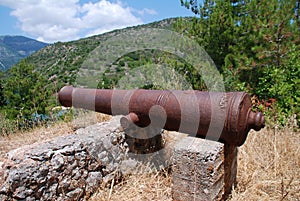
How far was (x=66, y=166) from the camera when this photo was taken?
2.51m

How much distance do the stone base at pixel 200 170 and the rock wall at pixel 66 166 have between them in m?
0.86

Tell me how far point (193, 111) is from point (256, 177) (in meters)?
1.39

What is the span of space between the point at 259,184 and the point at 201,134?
103 cm

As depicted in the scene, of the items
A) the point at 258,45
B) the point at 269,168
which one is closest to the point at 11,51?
the point at 258,45

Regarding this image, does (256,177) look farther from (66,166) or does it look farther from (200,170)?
(66,166)

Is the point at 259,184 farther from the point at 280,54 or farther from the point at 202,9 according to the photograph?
the point at 202,9

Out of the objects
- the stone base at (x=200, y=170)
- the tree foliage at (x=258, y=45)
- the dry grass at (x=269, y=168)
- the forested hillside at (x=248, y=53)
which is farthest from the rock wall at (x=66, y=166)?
the tree foliage at (x=258, y=45)

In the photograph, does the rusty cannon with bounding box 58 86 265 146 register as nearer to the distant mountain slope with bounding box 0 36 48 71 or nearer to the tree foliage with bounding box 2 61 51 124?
the tree foliage with bounding box 2 61 51 124

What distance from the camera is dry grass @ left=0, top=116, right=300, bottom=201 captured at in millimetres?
2818

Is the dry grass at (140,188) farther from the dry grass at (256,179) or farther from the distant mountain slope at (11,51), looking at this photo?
the distant mountain slope at (11,51)

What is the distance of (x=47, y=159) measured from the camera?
239cm

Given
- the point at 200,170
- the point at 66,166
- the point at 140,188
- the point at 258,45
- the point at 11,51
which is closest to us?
the point at 200,170

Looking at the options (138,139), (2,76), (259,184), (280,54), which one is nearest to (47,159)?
(138,139)

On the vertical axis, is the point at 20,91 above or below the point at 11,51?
below
